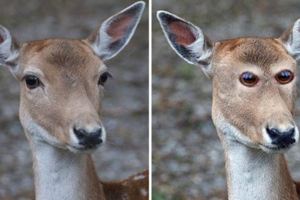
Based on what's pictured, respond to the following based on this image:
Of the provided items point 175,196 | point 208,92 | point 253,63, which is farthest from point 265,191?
point 208,92

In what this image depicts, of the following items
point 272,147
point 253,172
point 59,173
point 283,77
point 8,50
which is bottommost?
point 59,173

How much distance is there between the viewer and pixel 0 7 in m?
8.34

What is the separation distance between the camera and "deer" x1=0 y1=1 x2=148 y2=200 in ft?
11.3

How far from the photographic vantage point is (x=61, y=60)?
141 inches

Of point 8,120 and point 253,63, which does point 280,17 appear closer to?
point 8,120

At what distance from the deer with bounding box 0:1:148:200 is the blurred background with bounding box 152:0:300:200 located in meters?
1.72

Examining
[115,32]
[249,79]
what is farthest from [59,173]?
[249,79]

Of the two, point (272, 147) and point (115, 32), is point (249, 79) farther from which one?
point (115, 32)

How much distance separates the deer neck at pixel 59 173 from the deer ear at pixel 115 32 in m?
0.45

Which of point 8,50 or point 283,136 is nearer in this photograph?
point 283,136

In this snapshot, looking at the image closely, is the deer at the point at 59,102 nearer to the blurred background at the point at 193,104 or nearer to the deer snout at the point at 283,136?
the deer snout at the point at 283,136

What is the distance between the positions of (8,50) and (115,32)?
43 centimetres

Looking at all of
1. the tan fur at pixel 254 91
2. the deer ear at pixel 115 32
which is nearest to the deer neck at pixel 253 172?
the tan fur at pixel 254 91

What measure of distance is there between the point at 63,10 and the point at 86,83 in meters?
5.19
